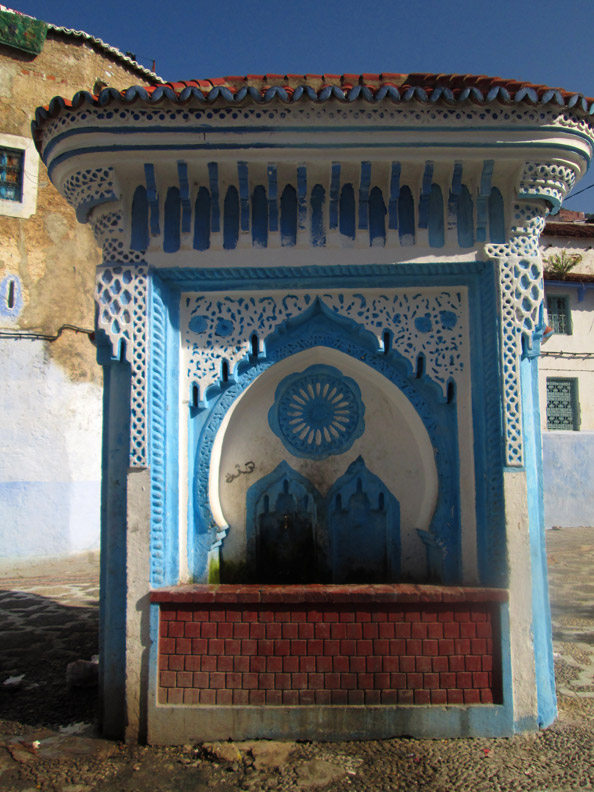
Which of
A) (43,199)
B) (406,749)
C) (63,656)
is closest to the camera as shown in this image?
(406,749)

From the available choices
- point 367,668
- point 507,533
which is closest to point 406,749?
point 367,668

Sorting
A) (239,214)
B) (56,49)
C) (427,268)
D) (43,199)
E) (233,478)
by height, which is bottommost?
(233,478)

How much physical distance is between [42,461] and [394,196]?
733 centimetres

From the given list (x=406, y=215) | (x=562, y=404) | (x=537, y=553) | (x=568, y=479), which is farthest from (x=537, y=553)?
(x=562, y=404)

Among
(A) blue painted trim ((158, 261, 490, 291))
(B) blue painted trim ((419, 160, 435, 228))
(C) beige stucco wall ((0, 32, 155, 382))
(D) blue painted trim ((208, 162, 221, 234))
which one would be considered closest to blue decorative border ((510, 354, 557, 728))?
(A) blue painted trim ((158, 261, 490, 291))

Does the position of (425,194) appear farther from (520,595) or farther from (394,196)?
(520,595)

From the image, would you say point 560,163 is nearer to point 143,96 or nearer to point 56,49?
point 143,96

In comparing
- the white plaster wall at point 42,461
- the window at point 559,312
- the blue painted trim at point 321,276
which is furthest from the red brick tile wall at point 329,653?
the window at point 559,312

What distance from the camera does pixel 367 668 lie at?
Answer: 147 inches

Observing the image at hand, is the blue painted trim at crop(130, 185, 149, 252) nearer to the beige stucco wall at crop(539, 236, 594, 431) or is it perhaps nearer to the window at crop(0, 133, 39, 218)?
the window at crop(0, 133, 39, 218)

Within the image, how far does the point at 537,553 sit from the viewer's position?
3928 mm

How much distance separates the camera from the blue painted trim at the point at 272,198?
155 inches

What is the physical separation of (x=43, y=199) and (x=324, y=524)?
25.2 feet

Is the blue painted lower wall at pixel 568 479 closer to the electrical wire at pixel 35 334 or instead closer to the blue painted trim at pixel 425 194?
the electrical wire at pixel 35 334
